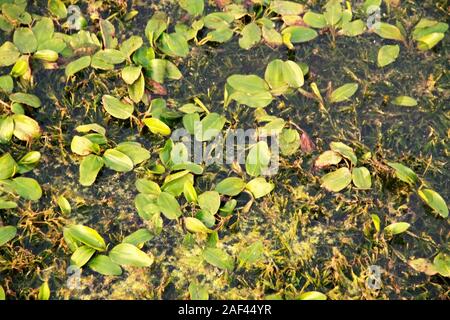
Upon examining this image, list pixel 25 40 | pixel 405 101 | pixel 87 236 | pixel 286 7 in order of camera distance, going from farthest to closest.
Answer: pixel 286 7 → pixel 25 40 → pixel 405 101 → pixel 87 236

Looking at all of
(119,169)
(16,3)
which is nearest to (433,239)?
(119,169)

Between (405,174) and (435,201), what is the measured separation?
5.4 inches

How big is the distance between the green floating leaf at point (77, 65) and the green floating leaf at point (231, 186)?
75 cm

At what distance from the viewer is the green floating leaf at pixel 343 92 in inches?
92.1

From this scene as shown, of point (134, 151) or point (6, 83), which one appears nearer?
point (134, 151)

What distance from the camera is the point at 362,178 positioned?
84.1 inches

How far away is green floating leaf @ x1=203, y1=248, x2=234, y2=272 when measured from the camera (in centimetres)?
200

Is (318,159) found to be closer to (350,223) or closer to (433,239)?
(350,223)

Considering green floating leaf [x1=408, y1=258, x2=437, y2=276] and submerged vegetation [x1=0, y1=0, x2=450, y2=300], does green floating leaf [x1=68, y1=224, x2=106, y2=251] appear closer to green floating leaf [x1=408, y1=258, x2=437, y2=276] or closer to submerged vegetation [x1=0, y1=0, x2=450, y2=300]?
submerged vegetation [x1=0, y1=0, x2=450, y2=300]

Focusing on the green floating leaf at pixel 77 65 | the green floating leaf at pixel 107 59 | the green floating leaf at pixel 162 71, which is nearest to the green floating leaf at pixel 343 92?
the green floating leaf at pixel 162 71

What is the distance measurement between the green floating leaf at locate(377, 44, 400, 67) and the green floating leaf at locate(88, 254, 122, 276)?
1.30m

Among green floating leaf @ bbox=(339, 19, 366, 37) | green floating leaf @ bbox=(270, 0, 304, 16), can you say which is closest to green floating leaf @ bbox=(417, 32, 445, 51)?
green floating leaf @ bbox=(339, 19, 366, 37)

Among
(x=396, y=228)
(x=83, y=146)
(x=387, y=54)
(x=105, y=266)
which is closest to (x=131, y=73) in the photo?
(x=83, y=146)

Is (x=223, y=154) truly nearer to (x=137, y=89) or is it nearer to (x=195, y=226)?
(x=195, y=226)
